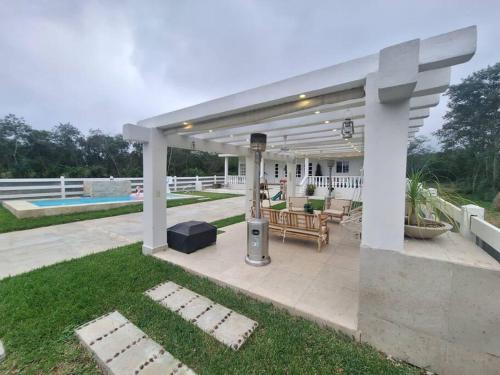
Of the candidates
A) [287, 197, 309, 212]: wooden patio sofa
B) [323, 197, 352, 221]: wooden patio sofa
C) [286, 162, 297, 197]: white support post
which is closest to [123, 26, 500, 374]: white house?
[323, 197, 352, 221]: wooden patio sofa

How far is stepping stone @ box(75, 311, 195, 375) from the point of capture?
184cm

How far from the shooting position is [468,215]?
236 cm

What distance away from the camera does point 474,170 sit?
15.7m

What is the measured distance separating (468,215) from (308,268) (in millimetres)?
2289

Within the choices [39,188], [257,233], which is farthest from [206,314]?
[39,188]

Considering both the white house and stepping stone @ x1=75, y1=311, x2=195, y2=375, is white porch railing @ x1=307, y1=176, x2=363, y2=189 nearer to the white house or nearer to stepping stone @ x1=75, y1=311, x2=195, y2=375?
the white house

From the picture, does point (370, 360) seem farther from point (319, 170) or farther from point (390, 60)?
point (319, 170)

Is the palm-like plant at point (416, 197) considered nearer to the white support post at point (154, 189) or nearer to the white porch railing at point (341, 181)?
the white support post at point (154, 189)

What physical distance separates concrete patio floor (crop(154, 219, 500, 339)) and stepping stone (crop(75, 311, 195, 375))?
4.14 ft

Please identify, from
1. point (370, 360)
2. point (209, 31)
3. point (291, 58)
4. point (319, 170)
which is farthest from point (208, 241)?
point (319, 170)

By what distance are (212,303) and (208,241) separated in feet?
6.84

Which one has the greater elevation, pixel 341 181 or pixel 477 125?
pixel 477 125

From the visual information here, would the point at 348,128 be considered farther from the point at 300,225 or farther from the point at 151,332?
the point at 151,332

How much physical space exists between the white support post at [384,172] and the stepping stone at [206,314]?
1.66 m
